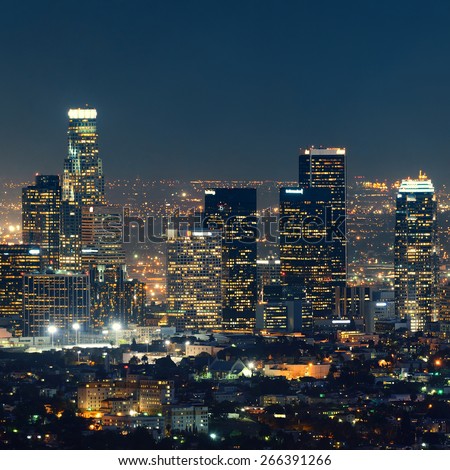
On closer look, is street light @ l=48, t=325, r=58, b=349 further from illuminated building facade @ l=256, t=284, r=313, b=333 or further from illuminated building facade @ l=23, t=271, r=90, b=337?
illuminated building facade @ l=256, t=284, r=313, b=333

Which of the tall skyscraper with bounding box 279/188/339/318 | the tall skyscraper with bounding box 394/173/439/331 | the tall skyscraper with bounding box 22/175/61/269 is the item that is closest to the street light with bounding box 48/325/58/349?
the tall skyscraper with bounding box 22/175/61/269

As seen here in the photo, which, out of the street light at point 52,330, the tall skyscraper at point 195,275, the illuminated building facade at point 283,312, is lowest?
the street light at point 52,330

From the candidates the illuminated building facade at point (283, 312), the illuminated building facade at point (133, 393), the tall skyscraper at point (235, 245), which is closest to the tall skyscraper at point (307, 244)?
the illuminated building facade at point (283, 312)

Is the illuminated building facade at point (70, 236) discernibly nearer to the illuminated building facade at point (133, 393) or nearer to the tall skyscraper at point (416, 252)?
the tall skyscraper at point (416, 252)
